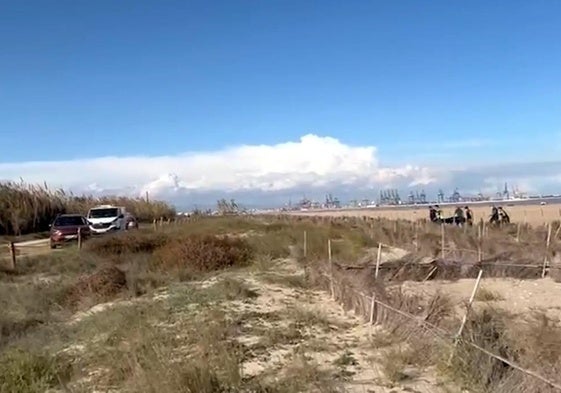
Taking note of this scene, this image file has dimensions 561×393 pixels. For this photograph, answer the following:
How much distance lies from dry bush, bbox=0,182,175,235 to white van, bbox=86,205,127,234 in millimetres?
10935

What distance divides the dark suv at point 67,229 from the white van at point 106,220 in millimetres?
1034

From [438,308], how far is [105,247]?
670 inches

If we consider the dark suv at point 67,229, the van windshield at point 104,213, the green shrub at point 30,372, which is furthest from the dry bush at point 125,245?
the green shrub at point 30,372

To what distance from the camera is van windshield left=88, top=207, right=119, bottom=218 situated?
37188mm

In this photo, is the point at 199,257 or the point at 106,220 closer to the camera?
the point at 199,257

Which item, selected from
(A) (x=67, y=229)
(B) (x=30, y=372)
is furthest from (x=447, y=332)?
(A) (x=67, y=229)

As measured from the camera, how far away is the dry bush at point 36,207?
45688 millimetres

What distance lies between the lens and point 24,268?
2367 centimetres

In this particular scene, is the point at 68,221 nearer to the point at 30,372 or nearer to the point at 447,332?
the point at 30,372

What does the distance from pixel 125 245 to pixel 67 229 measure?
27.3 ft

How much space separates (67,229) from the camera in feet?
108

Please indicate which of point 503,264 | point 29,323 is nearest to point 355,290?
point 29,323

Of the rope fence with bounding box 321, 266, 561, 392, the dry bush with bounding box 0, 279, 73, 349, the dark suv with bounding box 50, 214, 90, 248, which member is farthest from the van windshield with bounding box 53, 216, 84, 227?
the rope fence with bounding box 321, 266, 561, 392

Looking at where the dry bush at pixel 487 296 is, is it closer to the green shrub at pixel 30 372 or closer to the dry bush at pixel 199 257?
the dry bush at pixel 199 257
